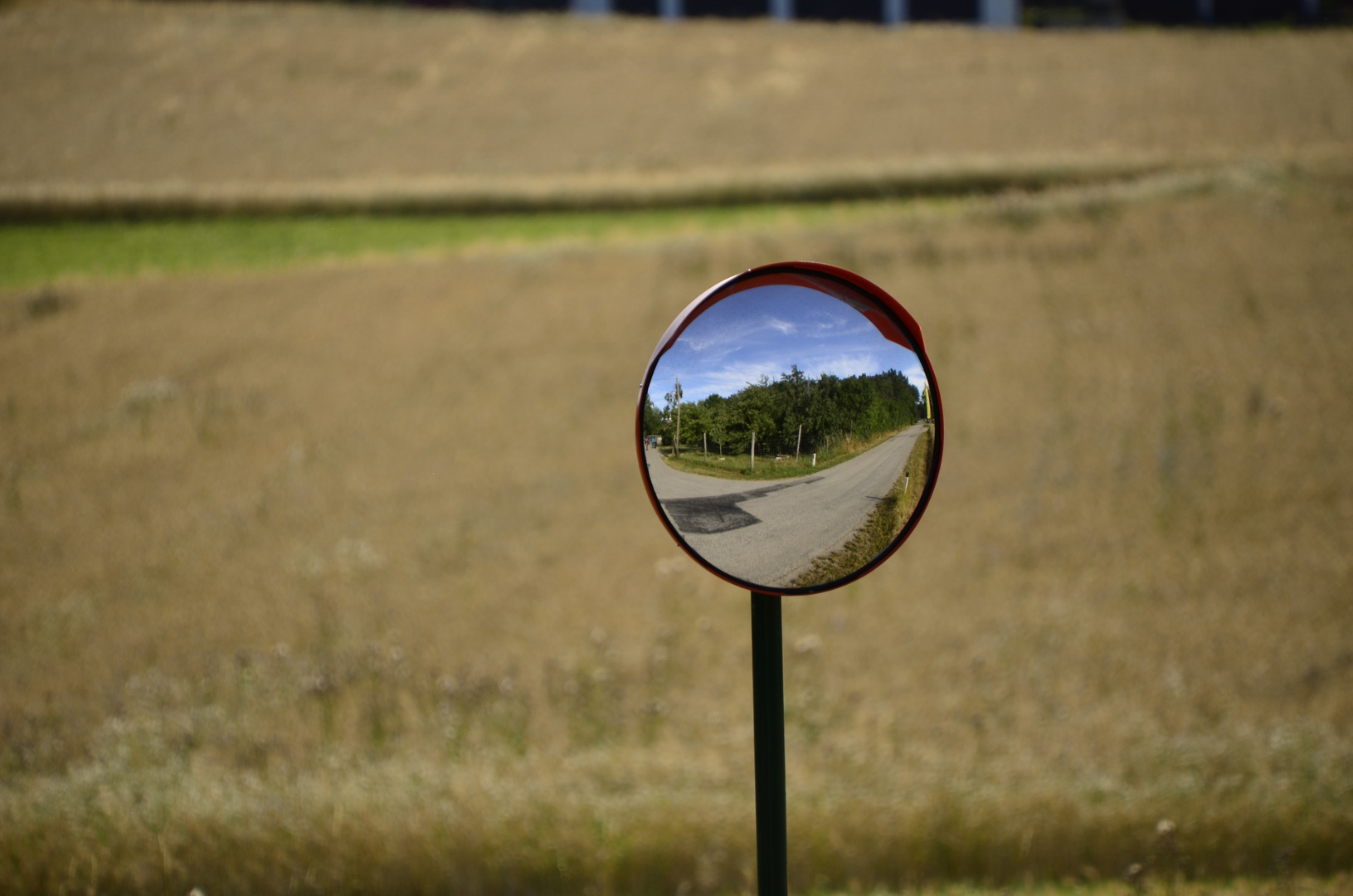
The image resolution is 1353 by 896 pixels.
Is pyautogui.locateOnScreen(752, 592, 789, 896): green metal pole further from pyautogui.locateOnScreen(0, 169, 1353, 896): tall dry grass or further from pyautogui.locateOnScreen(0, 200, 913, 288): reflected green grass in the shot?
pyautogui.locateOnScreen(0, 200, 913, 288): reflected green grass

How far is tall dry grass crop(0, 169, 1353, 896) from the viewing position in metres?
2.56

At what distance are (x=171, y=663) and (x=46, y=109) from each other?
61.6ft

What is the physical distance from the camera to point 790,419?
1.20 metres

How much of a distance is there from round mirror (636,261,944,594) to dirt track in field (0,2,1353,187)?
14.2m

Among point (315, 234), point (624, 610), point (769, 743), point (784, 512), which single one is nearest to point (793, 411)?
point (784, 512)

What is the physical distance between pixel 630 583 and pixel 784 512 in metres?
3.50

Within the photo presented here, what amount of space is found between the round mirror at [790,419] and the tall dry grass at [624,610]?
169cm

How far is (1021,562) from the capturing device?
450 cm

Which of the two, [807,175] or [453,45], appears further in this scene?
[453,45]

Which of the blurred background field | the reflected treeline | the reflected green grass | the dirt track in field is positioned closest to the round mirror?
the reflected treeline

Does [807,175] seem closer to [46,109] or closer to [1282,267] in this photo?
[1282,267]

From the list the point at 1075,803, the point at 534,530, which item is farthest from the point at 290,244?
the point at 1075,803

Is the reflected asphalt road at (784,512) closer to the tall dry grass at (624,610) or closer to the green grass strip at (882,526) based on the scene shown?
the green grass strip at (882,526)

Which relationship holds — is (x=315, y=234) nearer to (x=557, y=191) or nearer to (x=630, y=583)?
(x=557, y=191)
